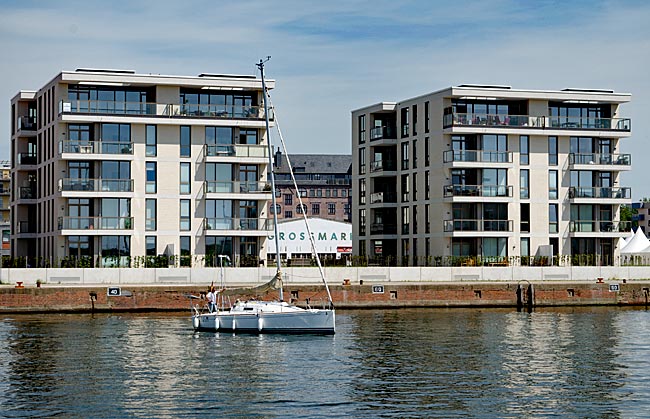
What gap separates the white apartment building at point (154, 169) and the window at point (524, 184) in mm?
21512

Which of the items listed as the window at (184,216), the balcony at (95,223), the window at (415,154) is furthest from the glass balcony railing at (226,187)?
the window at (415,154)

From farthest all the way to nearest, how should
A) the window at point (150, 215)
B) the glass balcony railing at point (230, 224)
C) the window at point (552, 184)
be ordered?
1. the window at point (552, 184)
2. the glass balcony railing at point (230, 224)
3. the window at point (150, 215)

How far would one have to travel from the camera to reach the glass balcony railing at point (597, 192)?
323ft

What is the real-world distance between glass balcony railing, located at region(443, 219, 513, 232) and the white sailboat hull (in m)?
35.7

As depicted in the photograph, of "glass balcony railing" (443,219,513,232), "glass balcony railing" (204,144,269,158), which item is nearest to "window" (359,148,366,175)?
"glass balcony railing" (443,219,513,232)

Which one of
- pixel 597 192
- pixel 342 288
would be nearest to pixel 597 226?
pixel 597 192

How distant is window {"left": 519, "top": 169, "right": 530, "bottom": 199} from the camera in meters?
97.4

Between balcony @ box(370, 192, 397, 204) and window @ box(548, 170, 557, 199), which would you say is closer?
window @ box(548, 170, 557, 199)

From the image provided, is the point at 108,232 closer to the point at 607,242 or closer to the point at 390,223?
the point at 390,223

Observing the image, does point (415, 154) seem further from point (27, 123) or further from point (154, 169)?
point (27, 123)

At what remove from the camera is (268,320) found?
5981cm

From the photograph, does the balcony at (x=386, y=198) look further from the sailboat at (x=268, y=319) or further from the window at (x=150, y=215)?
the sailboat at (x=268, y=319)

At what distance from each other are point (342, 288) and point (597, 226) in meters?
A: 29.5

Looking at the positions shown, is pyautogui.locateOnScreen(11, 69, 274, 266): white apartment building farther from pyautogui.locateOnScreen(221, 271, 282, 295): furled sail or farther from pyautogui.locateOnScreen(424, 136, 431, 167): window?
Answer: pyautogui.locateOnScreen(221, 271, 282, 295): furled sail
